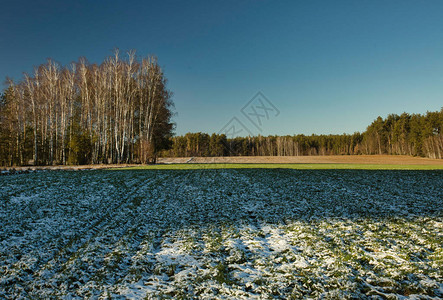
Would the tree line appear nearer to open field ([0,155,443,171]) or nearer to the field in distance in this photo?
the field in distance

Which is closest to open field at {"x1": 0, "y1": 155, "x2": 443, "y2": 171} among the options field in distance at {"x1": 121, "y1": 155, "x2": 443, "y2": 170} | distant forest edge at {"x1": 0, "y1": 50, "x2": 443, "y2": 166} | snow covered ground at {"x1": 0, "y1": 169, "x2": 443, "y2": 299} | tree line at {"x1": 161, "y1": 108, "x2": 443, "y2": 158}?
field in distance at {"x1": 121, "y1": 155, "x2": 443, "y2": 170}

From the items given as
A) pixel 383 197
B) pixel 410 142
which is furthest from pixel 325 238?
pixel 410 142

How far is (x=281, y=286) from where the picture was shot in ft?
13.4

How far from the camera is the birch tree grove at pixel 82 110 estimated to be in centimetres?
3484

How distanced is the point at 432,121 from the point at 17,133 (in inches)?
4085

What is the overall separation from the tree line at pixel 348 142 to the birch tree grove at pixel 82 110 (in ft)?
171

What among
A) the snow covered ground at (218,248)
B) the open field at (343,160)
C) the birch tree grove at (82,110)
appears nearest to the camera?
the snow covered ground at (218,248)

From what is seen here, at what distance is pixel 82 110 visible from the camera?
38781mm

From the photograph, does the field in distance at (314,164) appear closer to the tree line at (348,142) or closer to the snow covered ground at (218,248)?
the tree line at (348,142)

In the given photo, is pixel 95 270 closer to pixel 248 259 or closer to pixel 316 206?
pixel 248 259

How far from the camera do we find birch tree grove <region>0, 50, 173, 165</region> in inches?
1372

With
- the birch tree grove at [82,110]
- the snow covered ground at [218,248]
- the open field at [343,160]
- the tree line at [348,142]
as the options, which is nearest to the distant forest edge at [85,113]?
the birch tree grove at [82,110]

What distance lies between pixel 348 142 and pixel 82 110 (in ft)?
426

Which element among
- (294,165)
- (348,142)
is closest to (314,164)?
(294,165)
